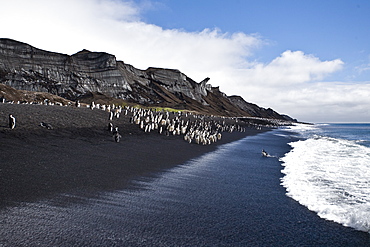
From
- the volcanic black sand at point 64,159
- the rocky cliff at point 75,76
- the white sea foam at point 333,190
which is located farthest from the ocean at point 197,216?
the rocky cliff at point 75,76

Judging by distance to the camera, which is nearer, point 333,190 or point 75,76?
point 333,190

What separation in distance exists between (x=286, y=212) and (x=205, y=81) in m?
153

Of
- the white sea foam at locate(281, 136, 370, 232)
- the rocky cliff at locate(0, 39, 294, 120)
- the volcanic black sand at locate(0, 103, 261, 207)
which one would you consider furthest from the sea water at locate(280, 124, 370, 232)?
the rocky cliff at locate(0, 39, 294, 120)

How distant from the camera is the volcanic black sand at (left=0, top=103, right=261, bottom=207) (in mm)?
6758

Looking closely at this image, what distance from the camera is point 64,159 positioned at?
32.1 ft

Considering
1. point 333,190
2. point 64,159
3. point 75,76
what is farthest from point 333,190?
point 75,76

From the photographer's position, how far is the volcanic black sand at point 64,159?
676cm

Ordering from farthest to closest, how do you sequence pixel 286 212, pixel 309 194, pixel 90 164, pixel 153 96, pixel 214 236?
pixel 153 96, pixel 90 164, pixel 309 194, pixel 286 212, pixel 214 236

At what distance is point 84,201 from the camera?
605 centimetres

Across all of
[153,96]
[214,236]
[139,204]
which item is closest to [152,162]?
[139,204]

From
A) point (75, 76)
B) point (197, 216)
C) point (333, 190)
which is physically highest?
point (75, 76)

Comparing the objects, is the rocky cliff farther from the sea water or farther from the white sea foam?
the white sea foam

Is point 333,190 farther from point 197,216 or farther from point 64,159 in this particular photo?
point 64,159

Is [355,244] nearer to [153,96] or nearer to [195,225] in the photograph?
[195,225]
